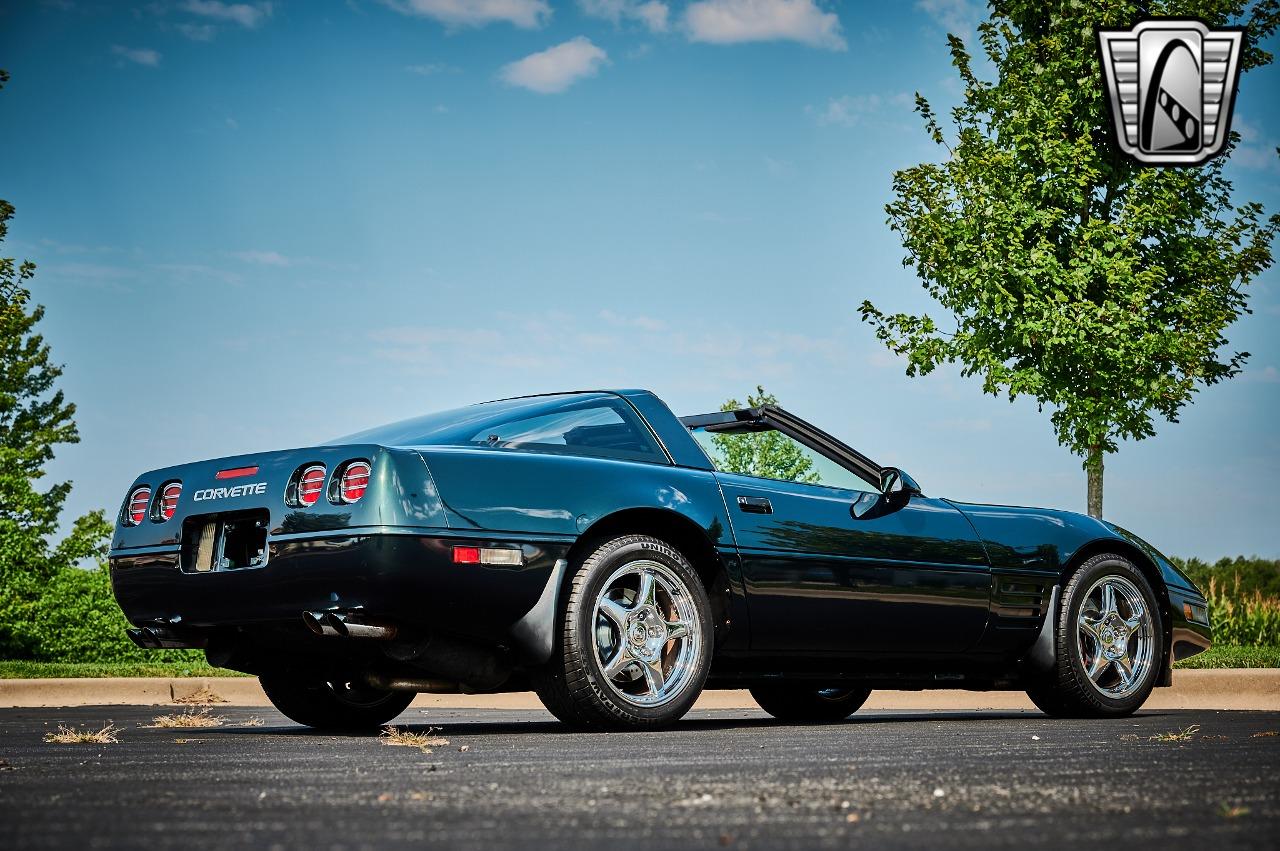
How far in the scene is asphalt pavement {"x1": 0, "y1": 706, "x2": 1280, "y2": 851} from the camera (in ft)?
8.12

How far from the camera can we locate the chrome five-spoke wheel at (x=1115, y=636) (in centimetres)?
698

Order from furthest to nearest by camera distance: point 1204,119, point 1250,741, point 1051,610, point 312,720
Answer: point 1204,119 → point 1051,610 → point 312,720 → point 1250,741

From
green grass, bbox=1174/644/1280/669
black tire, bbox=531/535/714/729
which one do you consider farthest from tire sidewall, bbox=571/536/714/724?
green grass, bbox=1174/644/1280/669

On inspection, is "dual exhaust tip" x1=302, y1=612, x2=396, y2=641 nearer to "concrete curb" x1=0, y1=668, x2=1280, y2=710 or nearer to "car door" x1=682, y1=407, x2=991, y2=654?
"car door" x1=682, y1=407, x2=991, y2=654

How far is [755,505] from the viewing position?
5891 millimetres

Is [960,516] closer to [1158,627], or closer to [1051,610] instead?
[1051,610]

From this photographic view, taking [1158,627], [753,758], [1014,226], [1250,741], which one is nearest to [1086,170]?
[1014,226]

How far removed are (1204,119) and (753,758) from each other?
374 inches

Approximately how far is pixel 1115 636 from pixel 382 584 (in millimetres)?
3954

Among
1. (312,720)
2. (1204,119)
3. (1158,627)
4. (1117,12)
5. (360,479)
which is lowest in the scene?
(312,720)

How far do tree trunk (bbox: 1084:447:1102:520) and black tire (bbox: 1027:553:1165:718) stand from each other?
9.92 meters

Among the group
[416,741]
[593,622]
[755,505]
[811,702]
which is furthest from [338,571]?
[811,702]

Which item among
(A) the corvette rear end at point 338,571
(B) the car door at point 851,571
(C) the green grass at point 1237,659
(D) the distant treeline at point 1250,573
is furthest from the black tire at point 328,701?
(D) the distant treeline at point 1250,573

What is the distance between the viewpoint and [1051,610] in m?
6.85
